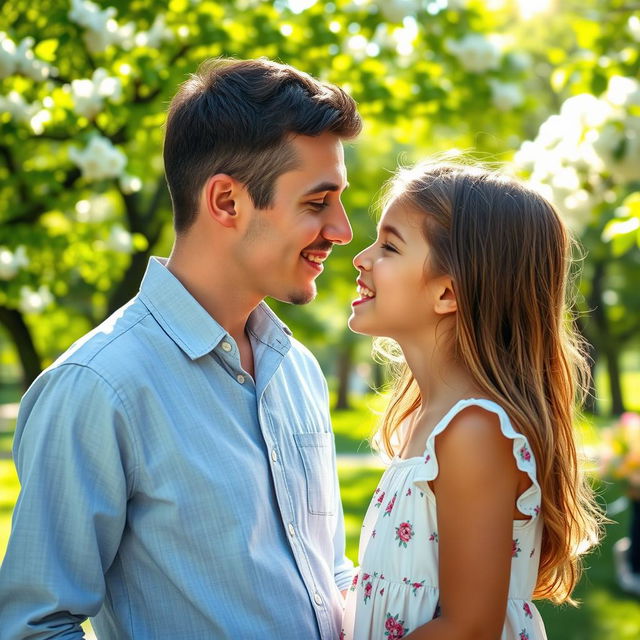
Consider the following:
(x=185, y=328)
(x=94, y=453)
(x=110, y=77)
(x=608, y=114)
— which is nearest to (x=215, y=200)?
(x=185, y=328)

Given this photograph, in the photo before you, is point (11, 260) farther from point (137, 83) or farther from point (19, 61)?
point (19, 61)

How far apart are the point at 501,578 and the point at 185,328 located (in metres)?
0.96

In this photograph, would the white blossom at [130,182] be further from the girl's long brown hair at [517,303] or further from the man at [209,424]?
the girl's long brown hair at [517,303]

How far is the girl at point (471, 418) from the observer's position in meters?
2.29

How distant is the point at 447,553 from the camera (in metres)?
2.30

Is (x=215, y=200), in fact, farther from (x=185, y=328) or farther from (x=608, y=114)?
(x=608, y=114)

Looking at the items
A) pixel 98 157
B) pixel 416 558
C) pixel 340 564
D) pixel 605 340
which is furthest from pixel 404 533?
pixel 605 340

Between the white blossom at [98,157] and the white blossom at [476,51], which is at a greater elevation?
the white blossom at [476,51]

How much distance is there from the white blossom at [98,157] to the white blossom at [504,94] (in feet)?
11.1

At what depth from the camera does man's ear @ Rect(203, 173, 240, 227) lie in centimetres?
262

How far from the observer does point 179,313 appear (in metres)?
2.46

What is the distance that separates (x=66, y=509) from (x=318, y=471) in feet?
2.56

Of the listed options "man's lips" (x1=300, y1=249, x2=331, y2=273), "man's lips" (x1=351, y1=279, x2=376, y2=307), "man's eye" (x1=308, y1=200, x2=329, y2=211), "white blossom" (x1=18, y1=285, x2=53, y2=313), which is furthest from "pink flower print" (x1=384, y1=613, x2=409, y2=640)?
"white blossom" (x1=18, y1=285, x2=53, y2=313)

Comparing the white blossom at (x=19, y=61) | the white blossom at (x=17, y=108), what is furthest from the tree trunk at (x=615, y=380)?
the white blossom at (x=19, y=61)
